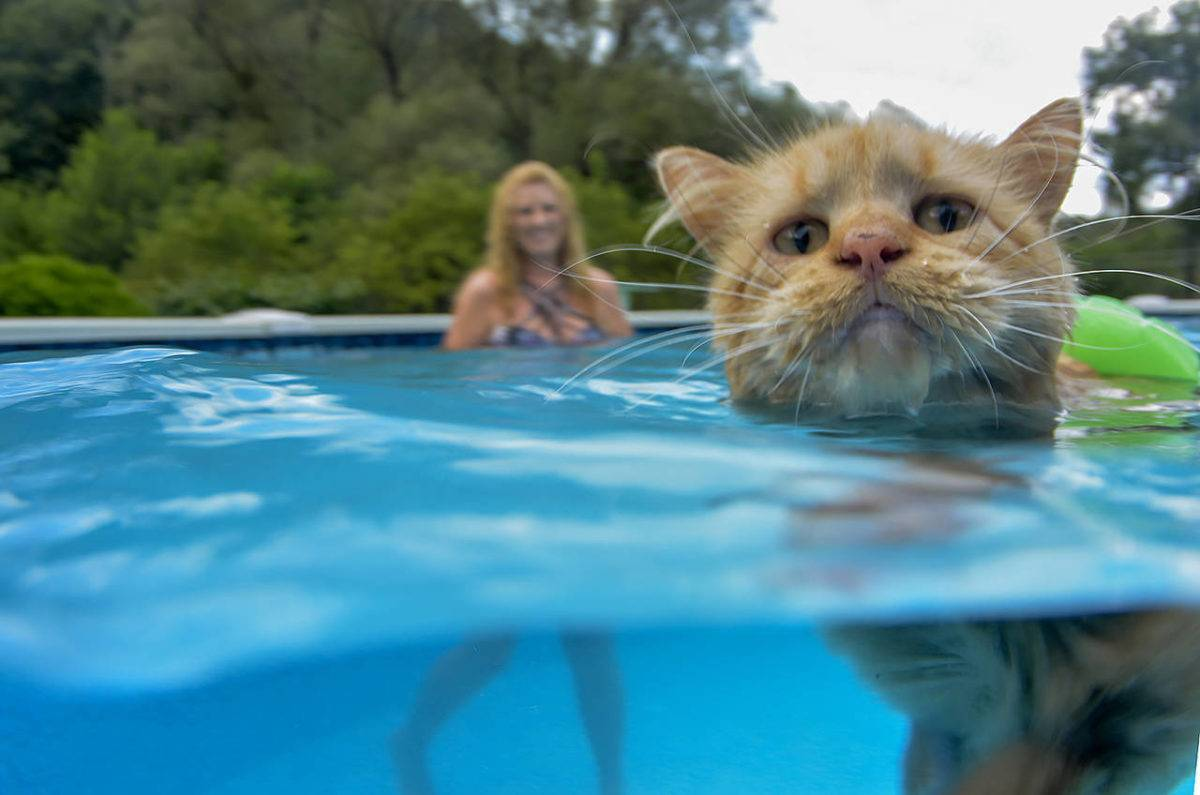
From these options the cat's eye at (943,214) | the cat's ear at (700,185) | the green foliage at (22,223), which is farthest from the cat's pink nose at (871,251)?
the green foliage at (22,223)

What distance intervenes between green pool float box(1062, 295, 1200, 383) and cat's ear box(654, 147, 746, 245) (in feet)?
4.06

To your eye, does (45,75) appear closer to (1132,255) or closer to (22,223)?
(22,223)

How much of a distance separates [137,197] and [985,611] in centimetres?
1716

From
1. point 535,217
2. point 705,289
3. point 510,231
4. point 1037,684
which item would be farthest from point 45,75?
point 1037,684

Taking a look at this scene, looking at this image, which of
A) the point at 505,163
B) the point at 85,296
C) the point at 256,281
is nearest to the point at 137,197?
the point at 256,281

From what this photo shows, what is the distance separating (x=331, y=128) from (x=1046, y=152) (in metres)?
18.2

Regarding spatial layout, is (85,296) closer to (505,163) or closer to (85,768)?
(85,768)

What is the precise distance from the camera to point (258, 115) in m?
19.1

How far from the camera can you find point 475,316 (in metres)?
5.04

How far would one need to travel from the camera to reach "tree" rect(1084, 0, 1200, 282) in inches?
314

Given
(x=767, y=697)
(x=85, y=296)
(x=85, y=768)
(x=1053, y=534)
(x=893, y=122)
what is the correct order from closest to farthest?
1. (x=1053, y=534)
2. (x=893, y=122)
3. (x=767, y=697)
4. (x=85, y=768)
5. (x=85, y=296)

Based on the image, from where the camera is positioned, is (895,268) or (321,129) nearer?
(895,268)

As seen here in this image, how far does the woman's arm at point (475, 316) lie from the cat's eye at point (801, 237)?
123 inches

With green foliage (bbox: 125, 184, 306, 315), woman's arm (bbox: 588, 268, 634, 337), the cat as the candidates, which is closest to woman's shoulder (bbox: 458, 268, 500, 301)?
woman's arm (bbox: 588, 268, 634, 337)
